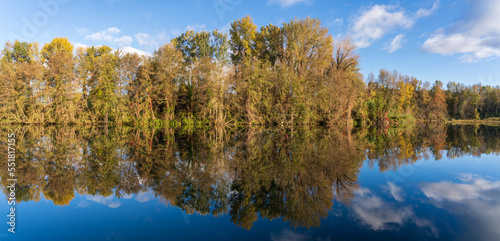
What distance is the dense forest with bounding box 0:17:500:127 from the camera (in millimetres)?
33125

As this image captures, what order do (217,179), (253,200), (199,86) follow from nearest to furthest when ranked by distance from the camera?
(253,200)
(217,179)
(199,86)

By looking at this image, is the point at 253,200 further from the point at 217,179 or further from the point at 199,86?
the point at 199,86

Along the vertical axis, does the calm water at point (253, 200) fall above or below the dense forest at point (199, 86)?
below

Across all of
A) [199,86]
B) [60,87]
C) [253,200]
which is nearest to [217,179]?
[253,200]

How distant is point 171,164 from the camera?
952cm

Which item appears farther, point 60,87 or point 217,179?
point 60,87

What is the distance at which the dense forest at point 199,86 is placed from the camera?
1304 inches

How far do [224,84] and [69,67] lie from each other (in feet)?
74.3

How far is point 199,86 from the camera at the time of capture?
34219 mm

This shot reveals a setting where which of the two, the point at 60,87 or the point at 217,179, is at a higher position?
the point at 60,87

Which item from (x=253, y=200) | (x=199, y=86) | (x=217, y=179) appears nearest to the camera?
(x=253, y=200)

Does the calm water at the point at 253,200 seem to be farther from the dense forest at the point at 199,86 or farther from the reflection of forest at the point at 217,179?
the dense forest at the point at 199,86

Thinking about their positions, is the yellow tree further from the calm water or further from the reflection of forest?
the calm water

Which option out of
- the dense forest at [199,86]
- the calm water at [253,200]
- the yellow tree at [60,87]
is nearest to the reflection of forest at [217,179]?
the calm water at [253,200]
